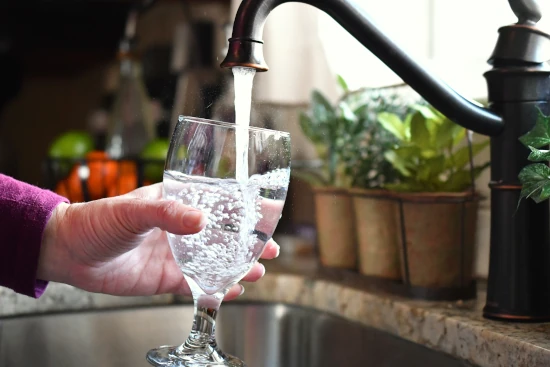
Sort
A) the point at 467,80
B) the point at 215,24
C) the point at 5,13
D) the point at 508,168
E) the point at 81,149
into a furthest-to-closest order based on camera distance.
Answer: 1. the point at 5,13
2. the point at 215,24
3. the point at 81,149
4. the point at 467,80
5. the point at 508,168

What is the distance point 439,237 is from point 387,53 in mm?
258

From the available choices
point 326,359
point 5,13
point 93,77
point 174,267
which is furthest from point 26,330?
point 93,77

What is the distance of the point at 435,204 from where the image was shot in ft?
2.54

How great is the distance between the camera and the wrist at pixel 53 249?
2.04ft

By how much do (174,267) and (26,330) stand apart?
0.78 ft

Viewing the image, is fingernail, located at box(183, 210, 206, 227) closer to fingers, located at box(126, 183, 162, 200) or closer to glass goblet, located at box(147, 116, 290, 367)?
glass goblet, located at box(147, 116, 290, 367)

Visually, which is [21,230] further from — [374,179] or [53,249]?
[374,179]

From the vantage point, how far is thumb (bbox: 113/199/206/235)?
0.51 metres

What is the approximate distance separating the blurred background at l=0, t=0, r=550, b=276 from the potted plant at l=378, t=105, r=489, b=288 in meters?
0.11

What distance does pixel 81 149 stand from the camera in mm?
1432

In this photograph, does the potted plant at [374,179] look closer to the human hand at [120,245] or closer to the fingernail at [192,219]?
the human hand at [120,245]

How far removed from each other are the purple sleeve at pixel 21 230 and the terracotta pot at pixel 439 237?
38cm

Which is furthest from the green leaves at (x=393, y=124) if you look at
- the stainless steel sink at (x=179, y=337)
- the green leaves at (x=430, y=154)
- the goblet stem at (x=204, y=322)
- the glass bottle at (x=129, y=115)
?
the glass bottle at (x=129, y=115)

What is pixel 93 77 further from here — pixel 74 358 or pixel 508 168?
pixel 508 168
